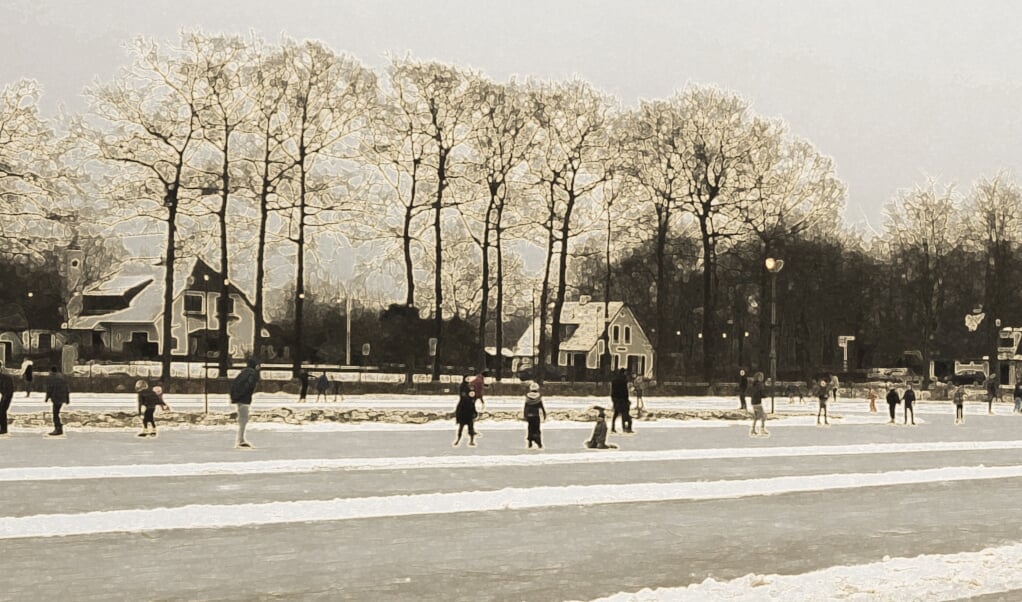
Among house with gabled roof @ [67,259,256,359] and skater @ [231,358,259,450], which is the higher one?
house with gabled roof @ [67,259,256,359]

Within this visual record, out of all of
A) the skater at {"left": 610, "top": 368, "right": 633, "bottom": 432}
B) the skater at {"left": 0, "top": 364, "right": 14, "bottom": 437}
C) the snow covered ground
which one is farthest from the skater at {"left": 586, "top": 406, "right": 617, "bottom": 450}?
the skater at {"left": 0, "top": 364, "right": 14, "bottom": 437}

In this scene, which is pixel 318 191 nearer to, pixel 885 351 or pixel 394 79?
pixel 394 79

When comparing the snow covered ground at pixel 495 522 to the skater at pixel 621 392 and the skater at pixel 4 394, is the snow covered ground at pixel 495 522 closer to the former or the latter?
the skater at pixel 4 394

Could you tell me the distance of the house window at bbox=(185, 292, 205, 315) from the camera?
3465 inches

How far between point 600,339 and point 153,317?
3591 centimetres

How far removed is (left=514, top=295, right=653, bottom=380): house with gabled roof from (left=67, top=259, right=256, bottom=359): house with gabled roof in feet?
81.4

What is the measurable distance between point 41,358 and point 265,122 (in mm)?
27446

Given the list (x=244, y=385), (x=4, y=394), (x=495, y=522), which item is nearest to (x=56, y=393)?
(x=4, y=394)

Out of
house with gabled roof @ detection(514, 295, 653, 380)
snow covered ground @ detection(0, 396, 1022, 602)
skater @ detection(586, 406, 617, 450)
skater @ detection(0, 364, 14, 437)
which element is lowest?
snow covered ground @ detection(0, 396, 1022, 602)

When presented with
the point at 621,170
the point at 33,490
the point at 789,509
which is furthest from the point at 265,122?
the point at 789,509

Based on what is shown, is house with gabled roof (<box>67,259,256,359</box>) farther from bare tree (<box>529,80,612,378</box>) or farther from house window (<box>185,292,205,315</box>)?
bare tree (<box>529,80,612,378</box>)

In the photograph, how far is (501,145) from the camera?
5775cm

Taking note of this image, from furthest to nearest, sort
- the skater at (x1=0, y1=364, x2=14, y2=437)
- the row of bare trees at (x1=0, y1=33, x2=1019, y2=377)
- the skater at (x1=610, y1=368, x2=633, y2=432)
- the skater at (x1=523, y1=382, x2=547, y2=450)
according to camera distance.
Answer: the row of bare trees at (x1=0, y1=33, x2=1019, y2=377) < the skater at (x1=610, y1=368, x2=633, y2=432) < the skater at (x1=0, y1=364, x2=14, y2=437) < the skater at (x1=523, y1=382, x2=547, y2=450)

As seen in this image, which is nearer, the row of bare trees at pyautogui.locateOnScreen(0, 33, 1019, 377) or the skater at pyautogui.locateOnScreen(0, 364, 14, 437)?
the skater at pyautogui.locateOnScreen(0, 364, 14, 437)
